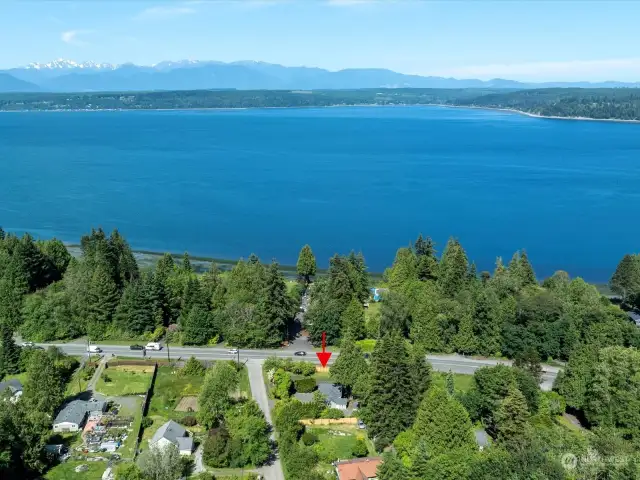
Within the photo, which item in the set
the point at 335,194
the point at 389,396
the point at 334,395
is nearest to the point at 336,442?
the point at 389,396

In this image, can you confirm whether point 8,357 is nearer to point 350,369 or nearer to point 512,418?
point 350,369

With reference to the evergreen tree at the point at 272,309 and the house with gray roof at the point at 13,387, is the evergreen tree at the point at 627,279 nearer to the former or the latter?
the evergreen tree at the point at 272,309

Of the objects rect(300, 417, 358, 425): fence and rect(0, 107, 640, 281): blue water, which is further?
rect(0, 107, 640, 281): blue water

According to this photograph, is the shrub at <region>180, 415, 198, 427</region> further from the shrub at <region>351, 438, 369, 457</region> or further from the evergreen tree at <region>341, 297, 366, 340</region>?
the evergreen tree at <region>341, 297, 366, 340</region>

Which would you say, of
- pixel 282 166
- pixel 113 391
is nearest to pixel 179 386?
pixel 113 391

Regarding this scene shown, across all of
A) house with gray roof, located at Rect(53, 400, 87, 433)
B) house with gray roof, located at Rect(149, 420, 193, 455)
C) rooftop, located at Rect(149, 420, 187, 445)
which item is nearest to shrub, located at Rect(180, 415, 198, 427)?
rooftop, located at Rect(149, 420, 187, 445)

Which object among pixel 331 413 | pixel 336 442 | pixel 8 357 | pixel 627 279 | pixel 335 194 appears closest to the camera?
pixel 336 442
